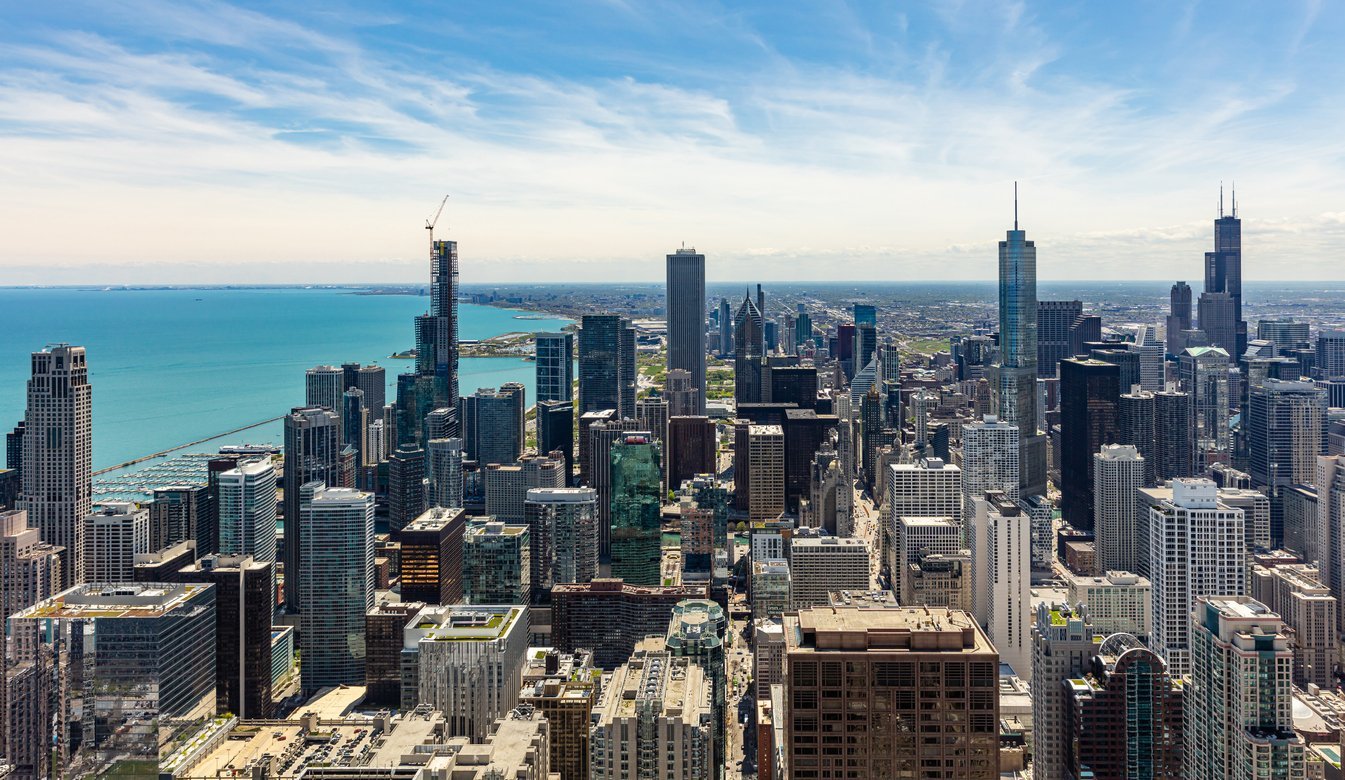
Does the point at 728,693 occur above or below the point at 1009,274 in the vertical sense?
below

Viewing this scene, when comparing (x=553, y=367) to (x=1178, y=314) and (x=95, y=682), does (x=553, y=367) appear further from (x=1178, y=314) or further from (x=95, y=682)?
(x=95, y=682)

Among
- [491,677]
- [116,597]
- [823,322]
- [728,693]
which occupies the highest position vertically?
[823,322]

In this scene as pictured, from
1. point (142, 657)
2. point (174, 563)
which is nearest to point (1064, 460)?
point (174, 563)

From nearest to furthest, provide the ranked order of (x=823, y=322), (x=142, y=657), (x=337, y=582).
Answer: (x=142, y=657), (x=337, y=582), (x=823, y=322)

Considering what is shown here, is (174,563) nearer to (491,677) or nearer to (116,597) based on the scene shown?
(116,597)

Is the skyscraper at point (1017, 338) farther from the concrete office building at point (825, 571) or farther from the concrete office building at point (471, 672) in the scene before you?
the concrete office building at point (471, 672)
